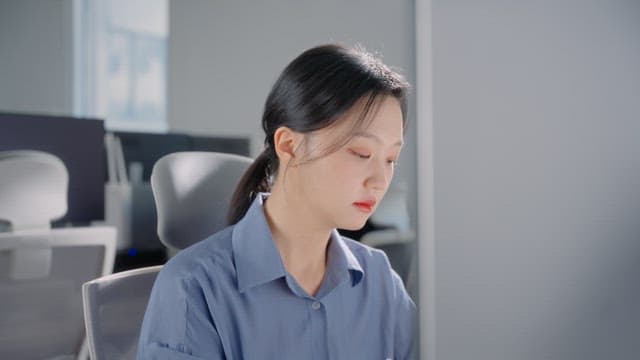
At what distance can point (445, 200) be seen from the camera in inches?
34.0

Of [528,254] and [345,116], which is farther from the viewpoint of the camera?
[528,254]

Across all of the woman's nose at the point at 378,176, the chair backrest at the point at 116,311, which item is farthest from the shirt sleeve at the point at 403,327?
the chair backrest at the point at 116,311

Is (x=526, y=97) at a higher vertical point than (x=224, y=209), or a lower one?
higher

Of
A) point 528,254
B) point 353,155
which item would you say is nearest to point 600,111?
point 528,254

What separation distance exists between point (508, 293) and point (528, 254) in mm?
72

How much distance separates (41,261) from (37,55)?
491 millimetres

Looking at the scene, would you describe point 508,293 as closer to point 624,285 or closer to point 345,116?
point 624,285

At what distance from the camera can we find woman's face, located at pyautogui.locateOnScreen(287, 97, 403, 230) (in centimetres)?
62

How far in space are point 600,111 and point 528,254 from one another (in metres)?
0.24

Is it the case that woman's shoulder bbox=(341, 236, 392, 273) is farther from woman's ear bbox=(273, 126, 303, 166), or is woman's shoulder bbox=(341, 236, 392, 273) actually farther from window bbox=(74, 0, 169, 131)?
window bbox=(74, 0, 169, 131)

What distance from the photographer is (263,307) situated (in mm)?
644

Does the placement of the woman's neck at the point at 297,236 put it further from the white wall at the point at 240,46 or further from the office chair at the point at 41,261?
the office chair at the point at 41,261

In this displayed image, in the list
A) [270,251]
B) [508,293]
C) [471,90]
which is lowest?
[508,293]

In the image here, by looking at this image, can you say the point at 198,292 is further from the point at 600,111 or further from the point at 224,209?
the point at 600,111
